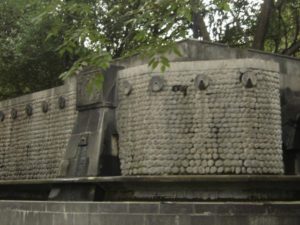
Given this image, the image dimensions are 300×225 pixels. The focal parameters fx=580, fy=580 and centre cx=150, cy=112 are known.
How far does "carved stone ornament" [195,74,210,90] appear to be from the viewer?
11.5m

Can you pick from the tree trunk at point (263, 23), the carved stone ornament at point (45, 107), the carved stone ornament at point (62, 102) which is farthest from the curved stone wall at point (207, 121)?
the tree trunk at point (263, 23)

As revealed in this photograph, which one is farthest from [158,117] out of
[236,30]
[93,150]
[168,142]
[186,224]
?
[236,30]

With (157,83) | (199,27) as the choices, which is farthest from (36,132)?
(199,27)

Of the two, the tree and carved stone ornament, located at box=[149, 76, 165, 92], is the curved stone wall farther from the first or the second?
the tree

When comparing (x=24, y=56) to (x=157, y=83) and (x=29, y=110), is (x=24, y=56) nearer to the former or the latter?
(x=29, y=110)

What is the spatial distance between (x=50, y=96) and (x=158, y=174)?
6.02 meters

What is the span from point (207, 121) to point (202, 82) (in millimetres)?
793

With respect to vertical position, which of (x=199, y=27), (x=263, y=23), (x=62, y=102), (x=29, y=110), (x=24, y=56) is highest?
(x=199, y=27)

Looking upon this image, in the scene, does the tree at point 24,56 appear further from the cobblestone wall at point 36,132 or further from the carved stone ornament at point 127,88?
the carved stone ornament at point 127,88

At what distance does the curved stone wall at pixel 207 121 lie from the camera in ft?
36.6

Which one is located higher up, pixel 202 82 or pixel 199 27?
pixel 199 27

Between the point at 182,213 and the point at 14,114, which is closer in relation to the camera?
the point at 182,213

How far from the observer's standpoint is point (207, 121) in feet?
37.2

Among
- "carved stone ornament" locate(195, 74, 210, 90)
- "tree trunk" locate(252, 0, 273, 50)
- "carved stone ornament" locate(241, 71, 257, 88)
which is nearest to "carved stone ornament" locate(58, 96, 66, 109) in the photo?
"carved stone ornament" locate(195, 74, 210, 90)
